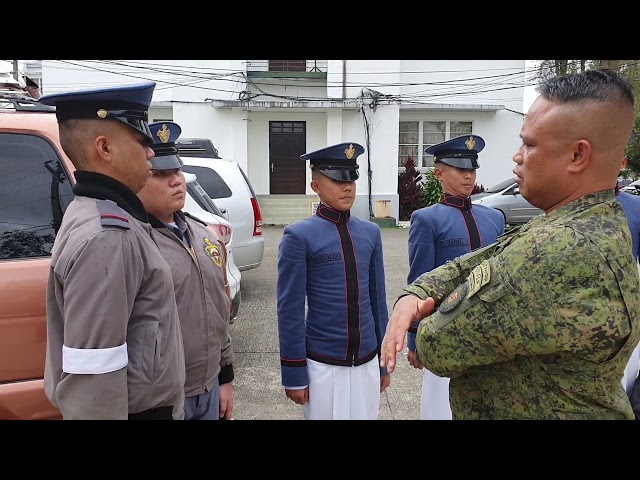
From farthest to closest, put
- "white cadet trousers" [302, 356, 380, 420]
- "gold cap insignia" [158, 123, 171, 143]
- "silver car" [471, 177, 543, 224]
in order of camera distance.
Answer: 1. "silver car" [471, 177, 543, 224]
2. "white cadet trousers" [302, 356, 380, 420]
3. "gold cap insignia" [158, 123, 171, 143]

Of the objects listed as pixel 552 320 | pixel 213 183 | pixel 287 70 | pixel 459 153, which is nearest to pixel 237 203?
pixel 213 183

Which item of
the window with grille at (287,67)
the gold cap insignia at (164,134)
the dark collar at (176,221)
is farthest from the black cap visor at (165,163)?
the window with grille at (287,67)

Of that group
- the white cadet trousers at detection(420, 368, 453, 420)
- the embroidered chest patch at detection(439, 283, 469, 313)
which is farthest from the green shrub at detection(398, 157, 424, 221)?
the embroidered chest patch at detection(439, 283, 469, 313)

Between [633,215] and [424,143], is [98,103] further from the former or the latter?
[424,143]

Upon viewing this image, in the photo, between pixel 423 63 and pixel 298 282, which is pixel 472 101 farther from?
pixel 298 282

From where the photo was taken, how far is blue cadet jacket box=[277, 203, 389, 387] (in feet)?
8.70

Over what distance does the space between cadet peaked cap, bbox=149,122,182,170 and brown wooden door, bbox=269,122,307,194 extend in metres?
13.5

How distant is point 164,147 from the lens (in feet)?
8.50

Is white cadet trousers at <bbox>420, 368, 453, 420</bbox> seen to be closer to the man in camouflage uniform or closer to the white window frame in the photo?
the man in camouflage uniform

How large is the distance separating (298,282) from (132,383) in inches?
47.2

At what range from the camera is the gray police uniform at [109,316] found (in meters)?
1.43

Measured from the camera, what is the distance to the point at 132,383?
1555mm

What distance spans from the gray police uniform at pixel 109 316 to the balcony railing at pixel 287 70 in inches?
583

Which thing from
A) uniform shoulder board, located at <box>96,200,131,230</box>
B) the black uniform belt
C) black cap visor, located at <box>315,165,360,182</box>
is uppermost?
black cap visor, located at <box>315,165,360,182</box>
